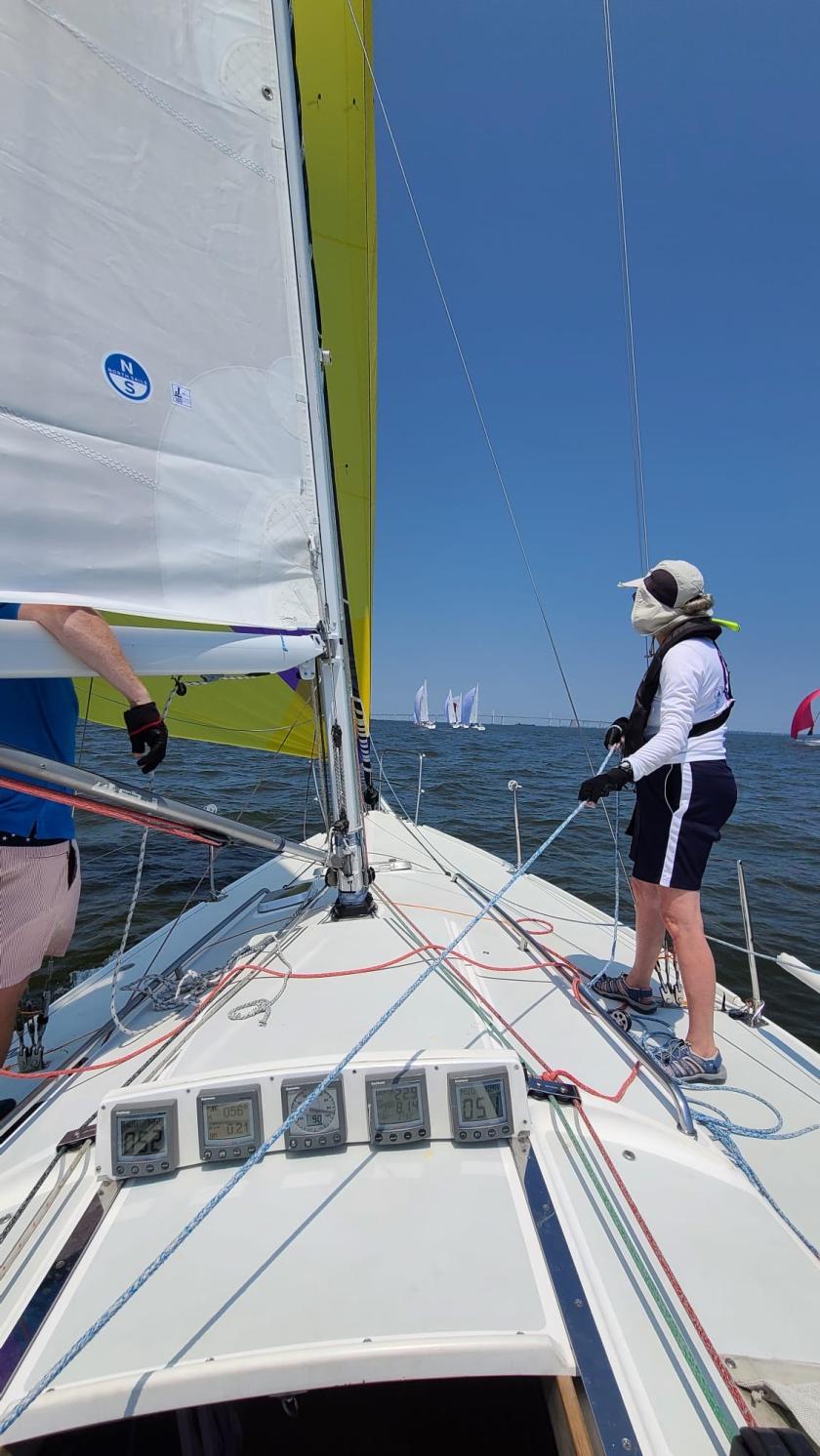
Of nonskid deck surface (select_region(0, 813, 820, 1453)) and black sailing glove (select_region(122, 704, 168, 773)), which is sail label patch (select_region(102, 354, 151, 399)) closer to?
black sailing glove (select_region(122, 704, 168, 773))

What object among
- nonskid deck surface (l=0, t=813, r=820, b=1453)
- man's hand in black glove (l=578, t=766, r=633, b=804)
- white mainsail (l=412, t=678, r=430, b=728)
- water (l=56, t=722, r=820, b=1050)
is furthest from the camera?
white mainsail (l=412, t=678, r=430, b=728)

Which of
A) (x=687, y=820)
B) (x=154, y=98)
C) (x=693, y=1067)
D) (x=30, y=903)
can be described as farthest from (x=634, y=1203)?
(x=154, y=98)

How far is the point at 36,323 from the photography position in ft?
4.11

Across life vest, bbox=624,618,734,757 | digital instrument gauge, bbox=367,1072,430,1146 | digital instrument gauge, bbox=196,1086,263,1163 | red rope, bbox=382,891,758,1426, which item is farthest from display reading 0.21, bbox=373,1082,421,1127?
life vest, bbox=624,618,734,757

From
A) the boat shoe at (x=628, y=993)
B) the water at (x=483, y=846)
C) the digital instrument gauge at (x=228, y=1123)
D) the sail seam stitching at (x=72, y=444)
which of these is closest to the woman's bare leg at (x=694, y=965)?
the boat shoe at (x=628, y=993)

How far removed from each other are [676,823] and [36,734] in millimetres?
1810

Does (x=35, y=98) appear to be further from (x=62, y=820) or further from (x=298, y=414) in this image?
(x=62, y=820)

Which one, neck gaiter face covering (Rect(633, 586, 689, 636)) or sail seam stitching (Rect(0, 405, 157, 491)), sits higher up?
sail seam stitching (Rect(0, 405, 157, 491))

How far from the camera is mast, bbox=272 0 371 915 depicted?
1.75m

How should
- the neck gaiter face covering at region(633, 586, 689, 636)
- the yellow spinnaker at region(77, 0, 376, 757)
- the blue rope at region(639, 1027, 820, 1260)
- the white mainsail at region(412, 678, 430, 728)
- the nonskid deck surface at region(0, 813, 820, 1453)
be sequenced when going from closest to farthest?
the nonskid deck surface at region(0, 813, 820, 1453) < the blue rope at region(639, 1027, 820, 1260) < the neck gaiter face covering at region(633, 586, 689, 636) < the yellow spinnaker at region(77, 0, 376, 757) < the white mainsail at region(412, 678, 430, 728)

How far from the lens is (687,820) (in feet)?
5.78

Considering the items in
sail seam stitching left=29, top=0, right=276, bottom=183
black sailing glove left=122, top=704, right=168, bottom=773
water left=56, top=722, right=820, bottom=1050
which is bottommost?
water left=56, top=722, right=820, bottom=1050

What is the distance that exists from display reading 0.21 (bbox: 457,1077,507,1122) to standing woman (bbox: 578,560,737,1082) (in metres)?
0.82

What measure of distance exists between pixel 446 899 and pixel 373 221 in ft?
11.4
